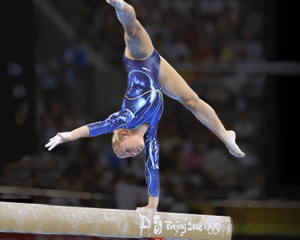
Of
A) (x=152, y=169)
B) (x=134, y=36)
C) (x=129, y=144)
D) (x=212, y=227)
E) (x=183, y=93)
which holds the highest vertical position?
(x=134, y=36)

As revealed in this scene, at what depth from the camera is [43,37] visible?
10.8 m

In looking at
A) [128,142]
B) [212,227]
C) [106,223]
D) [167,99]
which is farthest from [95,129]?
[167,99]

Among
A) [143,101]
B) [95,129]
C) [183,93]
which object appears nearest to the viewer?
[95,129]

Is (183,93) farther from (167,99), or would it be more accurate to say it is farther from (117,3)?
(167,99)

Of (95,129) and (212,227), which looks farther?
(212,227)

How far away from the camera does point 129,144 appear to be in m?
6.40

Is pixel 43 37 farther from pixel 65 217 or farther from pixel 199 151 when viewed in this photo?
pixel 65 217

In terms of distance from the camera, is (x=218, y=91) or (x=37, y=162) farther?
(x=218, y=91)

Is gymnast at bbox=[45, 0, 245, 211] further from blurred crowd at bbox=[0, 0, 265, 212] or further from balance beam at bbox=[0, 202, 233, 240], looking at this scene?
blurred crowd at bbox=[0, 0, 265, 212]

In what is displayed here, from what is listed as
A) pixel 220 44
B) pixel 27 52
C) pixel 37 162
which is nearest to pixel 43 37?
pixel 27 52

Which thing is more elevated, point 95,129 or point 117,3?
point 117,3

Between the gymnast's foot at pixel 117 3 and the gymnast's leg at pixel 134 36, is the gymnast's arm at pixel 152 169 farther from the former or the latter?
the gymnast's foot at pixel 117 3

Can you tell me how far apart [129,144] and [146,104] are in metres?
0.38

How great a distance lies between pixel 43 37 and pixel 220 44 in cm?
284
